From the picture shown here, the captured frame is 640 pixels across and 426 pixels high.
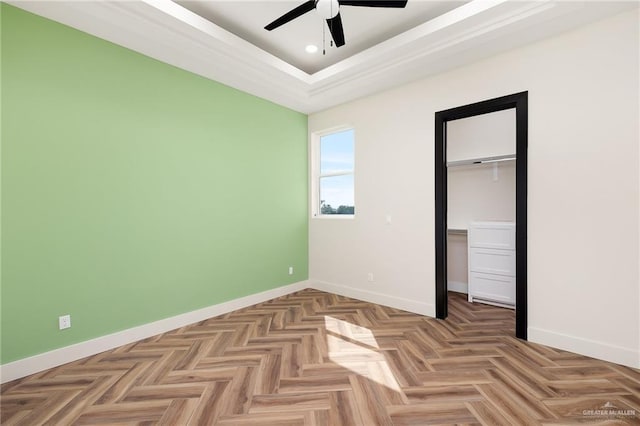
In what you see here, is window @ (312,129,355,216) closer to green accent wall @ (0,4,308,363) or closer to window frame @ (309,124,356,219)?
window frame @ (309,124,356,219)

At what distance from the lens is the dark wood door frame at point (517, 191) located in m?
2.85

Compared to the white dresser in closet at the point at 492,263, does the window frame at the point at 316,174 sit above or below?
above

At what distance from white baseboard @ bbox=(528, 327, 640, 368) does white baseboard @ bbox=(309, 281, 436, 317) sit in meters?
1.02

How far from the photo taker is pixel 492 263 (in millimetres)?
3934

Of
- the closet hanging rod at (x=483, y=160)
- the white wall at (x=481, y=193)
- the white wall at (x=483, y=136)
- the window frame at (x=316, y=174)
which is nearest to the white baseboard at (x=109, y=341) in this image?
the window frame at (x=316, y=174)

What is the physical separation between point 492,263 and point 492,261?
27 millimetres

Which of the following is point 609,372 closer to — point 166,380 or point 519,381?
point 519,381

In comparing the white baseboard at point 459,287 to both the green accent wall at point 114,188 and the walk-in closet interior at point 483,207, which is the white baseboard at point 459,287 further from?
the green accent wall at point 114,188

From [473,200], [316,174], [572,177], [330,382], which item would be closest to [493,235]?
[473,200]

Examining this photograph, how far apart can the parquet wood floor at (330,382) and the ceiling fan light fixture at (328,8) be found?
2.87 meters

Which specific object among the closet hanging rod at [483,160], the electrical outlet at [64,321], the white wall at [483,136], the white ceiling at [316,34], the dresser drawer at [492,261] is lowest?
the electrical outlet at [64,321]

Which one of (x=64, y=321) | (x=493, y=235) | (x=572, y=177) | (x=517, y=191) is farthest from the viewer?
(x=493, y=235)

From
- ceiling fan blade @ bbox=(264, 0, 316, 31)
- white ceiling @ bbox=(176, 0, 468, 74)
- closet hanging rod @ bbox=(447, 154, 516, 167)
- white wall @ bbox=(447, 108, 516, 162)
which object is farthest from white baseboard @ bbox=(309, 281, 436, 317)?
ceiling fan blade @ bbox=(264, 0, 316, 31)

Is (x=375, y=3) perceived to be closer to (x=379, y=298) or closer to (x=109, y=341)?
(x=379, y=298)
